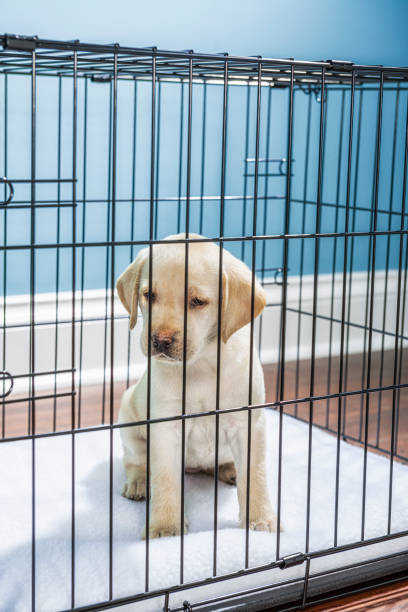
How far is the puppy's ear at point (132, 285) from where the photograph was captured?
1.69 metres

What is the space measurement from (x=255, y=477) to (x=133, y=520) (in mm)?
292

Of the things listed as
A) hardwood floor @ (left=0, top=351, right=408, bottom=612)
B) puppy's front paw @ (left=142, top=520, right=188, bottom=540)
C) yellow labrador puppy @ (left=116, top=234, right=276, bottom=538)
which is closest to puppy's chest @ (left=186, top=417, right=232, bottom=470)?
yellow labrador puppy @ (left=116, top=234, right=276, bottom=538)

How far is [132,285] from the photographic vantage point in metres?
1.70

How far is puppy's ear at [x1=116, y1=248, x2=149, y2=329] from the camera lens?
1.69m

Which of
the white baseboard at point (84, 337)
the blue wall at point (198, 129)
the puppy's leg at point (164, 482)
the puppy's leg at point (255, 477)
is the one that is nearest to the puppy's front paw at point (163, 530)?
the puppy's leg at point (164, 482)

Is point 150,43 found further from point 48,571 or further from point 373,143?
point 48,571

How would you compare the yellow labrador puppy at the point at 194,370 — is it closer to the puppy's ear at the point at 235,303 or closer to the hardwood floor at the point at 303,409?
the puppy's ear at the point at 235,303

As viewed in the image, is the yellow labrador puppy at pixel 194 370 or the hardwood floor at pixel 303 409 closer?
the yellow labrador puppy at pixel 194 370

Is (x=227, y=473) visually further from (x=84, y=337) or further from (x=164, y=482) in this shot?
(x=84, y=337)

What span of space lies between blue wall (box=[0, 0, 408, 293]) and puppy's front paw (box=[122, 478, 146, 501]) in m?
1.03

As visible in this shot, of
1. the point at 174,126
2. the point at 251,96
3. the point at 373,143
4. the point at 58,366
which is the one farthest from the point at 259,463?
the point at 373,143

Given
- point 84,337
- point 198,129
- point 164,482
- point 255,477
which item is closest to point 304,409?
point 84,337

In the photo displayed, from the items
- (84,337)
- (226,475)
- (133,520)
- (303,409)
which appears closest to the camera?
(133,520)

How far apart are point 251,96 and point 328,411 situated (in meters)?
1.37
